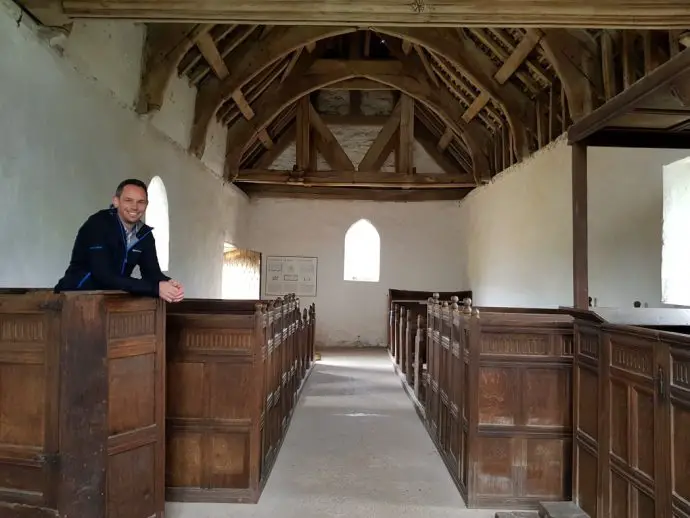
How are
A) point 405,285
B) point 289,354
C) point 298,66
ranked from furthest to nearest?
point 405,285 → point 298,66 → point 289,354

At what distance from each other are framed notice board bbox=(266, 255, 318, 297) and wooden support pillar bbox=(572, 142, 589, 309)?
8140 mm

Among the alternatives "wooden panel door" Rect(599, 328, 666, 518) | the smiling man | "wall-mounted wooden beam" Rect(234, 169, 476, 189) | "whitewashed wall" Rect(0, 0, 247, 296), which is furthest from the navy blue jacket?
"wall-mounted wooden beam" Rect(234, 169, 476, 189)

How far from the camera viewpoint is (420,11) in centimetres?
→ 360

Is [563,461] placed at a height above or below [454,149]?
below

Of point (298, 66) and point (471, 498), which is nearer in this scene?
point (471, 498)

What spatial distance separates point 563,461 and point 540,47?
4.61m

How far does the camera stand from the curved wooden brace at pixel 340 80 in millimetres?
8750

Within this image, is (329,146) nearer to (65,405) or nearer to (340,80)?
(340,80)

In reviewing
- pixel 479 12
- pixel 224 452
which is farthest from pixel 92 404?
pixel 479 12

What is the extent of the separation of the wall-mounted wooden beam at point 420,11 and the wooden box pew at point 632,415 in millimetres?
1860

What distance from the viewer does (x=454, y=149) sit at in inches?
413

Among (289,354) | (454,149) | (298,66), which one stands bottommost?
(289,354)

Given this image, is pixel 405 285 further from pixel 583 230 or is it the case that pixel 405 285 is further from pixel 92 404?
pixel 92 404

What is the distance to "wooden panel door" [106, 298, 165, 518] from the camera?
2.31 m
